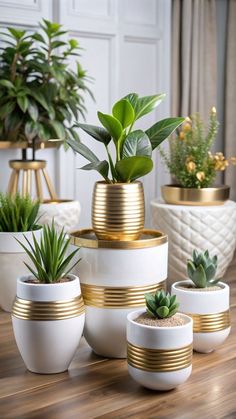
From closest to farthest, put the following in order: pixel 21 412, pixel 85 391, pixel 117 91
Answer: pixel 21 412 → pixel 85 391 → pixel 117 91

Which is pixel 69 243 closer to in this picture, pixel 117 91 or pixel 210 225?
pixel 210 225

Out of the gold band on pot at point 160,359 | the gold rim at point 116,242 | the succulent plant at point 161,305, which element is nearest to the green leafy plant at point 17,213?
the gold rim at point 116,242

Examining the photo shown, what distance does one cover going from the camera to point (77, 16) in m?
4.61

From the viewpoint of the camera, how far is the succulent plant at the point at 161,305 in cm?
241

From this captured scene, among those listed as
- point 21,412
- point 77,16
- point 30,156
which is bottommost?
point 21,412

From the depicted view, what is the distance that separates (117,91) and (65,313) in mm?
2726

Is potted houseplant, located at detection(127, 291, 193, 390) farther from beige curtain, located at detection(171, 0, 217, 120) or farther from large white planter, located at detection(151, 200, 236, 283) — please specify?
beige curtain, located at detection(171, 0, 217, 120)

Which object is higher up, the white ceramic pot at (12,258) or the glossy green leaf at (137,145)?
the glossy green leaf at (137,145)

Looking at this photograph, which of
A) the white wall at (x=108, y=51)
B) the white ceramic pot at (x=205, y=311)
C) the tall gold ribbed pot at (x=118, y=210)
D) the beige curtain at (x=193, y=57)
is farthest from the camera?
the beige curtain at (x=193, y=57)

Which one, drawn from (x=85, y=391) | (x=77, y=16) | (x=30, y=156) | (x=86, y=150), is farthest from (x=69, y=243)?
(x=77, y=16)

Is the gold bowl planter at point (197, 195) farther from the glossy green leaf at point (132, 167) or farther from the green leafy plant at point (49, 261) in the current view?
the green leafy plant at point (49, 261)

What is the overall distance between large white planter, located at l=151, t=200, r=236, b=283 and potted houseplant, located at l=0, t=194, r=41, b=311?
848 millimetres

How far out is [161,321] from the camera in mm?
Answer: 2400

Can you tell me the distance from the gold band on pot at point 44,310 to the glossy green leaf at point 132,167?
0.52 meters
